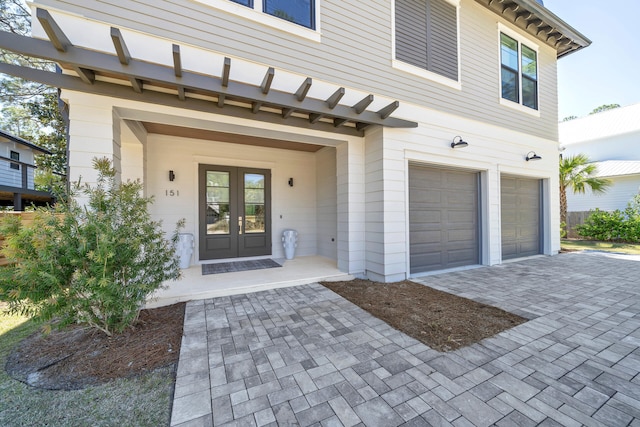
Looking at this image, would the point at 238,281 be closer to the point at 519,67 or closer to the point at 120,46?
the point at 120,46

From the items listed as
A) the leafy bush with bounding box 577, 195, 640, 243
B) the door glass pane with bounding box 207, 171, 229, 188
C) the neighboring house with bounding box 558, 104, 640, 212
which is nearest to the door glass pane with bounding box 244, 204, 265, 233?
the door glass pane with bounding box 207, 171, 229, 188

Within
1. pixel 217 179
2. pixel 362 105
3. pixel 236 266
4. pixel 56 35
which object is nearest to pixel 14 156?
pixel 217 179

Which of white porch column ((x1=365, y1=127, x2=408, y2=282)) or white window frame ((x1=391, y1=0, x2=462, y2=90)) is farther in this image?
white window frame ((x1=391, y1=0, x2=462, y2=90))

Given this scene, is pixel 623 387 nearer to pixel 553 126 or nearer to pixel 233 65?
pixel 233 65

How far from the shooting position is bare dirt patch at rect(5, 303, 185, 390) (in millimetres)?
2158

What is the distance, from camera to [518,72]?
22.4ft

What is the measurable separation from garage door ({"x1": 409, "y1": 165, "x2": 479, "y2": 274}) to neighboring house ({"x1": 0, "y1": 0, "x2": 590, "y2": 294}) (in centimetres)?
4

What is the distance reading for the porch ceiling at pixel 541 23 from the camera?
239 inches

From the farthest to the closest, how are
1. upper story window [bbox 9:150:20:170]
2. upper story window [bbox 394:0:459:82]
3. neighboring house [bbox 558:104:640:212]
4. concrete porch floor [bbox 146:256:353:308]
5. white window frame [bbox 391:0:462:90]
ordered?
neighboring house [bbox 558:104:640:212] < upper story window [bbox 9:150:20:170] < upper story window [bbox 394:0:459:82] < white window frame [bbox 391:0:462:90] < concrete porch floor [bbox 146:256:353:308]

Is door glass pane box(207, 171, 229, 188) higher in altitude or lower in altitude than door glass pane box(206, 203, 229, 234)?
higher

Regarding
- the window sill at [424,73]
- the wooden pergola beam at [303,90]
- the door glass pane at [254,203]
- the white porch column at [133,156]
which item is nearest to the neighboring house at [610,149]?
the window sill at [424,73]

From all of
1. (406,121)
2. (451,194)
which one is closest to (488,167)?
(451,194)

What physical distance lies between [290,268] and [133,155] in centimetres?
376

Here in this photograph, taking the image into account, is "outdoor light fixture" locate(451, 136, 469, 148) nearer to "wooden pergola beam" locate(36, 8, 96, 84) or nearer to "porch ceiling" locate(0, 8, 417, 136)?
"porch ceiling" locate(0, 8, 417, 136)
